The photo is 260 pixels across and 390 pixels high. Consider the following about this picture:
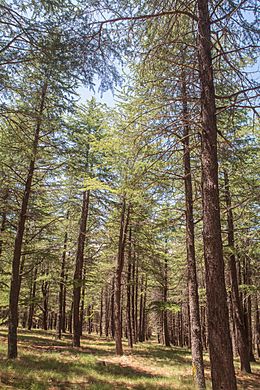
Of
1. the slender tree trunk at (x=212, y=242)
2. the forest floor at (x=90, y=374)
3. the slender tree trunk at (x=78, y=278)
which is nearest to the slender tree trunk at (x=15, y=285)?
the forest floor at (x=90, y=374)

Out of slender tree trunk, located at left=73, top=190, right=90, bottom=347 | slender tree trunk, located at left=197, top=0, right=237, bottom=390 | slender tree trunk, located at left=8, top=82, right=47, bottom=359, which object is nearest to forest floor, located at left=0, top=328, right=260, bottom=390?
slender tree trunk, located at left=8, top=82, right=47, bottom=359

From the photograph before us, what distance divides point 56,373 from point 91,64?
936 cm

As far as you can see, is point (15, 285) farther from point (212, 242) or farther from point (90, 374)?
Answer: point (212, 242)

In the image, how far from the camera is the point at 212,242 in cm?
534

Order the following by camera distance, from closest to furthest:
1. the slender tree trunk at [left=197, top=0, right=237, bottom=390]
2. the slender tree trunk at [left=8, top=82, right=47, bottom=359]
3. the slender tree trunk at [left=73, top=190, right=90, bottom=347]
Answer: the slender tree trunk at [left=197, top=0, right=237, bottom=390], the slender tree trunk at [left=8, top=82, right=47, bottom=359], the slender tree trunk at [left=73, top=190, right=90, bottom=347]

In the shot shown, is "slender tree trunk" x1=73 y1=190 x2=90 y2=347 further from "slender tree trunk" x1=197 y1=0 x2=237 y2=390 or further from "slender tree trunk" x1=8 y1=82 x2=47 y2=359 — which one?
"slender tree trunk" x1=197 y1=0 x2=237 y2=390

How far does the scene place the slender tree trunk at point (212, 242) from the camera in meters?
4.82

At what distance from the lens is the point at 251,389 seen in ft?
36.6

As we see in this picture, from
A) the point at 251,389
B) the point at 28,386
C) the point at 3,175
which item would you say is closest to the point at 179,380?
the point at 251,389

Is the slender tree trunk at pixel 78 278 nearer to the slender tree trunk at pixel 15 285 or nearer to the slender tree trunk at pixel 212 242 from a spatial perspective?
the slender tree trunk at pixel 15 285

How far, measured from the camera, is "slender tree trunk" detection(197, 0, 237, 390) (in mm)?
4817

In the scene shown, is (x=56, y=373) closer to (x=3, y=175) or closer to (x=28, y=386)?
(x=28, y=386)

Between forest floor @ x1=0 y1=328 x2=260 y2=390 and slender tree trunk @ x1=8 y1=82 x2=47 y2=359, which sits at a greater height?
slender tree trunk @ x1=8 y1=82 x2=47 y2=359

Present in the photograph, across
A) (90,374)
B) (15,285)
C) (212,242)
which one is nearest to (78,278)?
(15,285)
